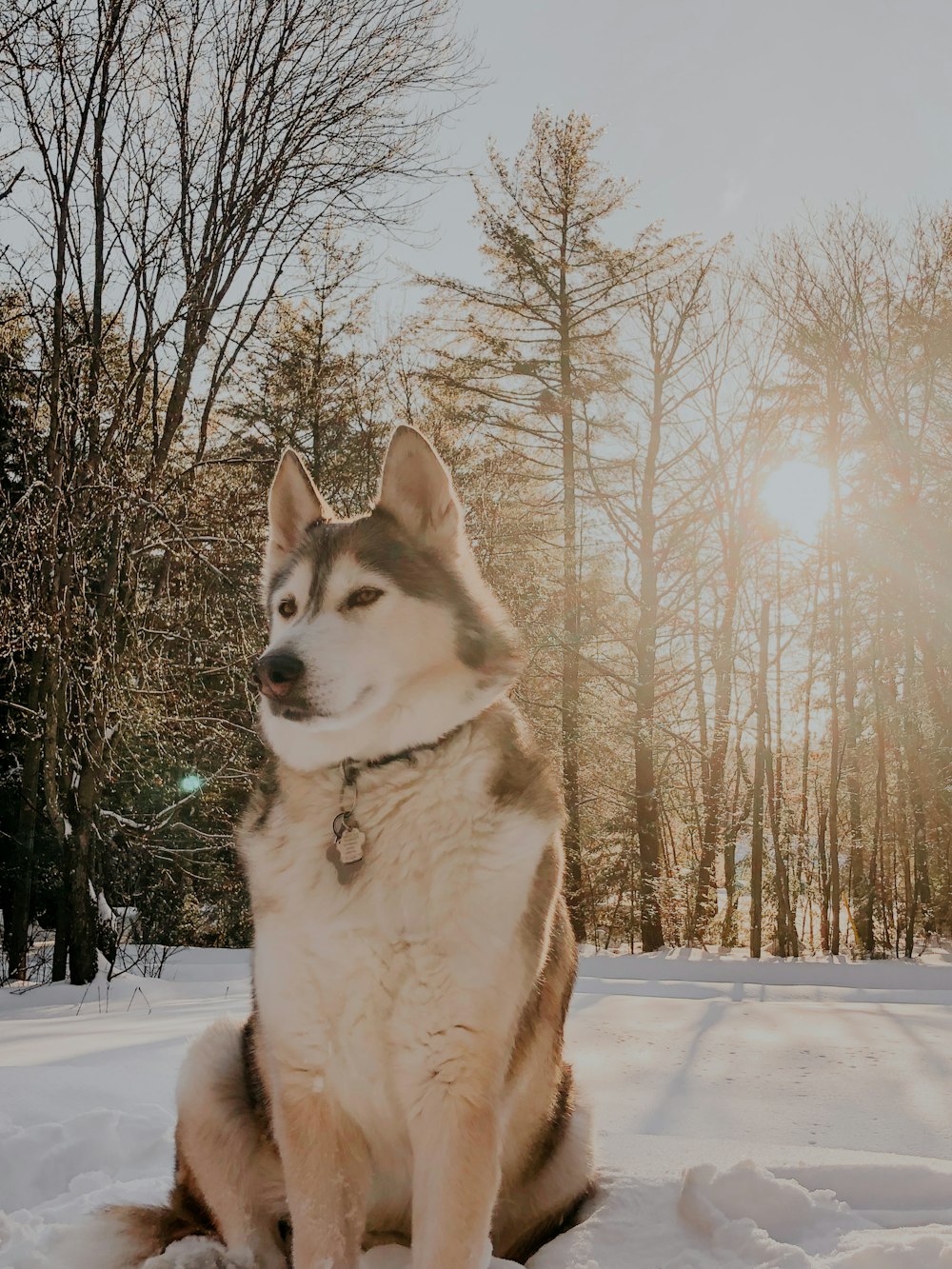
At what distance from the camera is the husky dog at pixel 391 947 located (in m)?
1.89

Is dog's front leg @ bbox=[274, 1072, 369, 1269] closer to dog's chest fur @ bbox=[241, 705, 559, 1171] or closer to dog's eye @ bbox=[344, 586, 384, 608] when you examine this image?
dog's chest fur @ bbox=[241, 705, 559, 1171]

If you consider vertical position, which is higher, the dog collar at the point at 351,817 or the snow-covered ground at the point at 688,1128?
the dog collar at the point at 351,817

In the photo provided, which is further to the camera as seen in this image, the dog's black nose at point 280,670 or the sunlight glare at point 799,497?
the sunlight glare at point 799,497

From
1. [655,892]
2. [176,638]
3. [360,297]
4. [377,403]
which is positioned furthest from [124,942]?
[360,297]

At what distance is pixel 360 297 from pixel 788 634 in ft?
33.6

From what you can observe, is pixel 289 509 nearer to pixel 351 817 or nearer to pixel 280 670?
pixel 280 670

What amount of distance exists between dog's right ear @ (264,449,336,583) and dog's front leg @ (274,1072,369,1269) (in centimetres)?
141

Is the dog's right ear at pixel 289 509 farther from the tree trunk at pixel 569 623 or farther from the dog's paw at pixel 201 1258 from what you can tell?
the tree trunk at pixel 569 623

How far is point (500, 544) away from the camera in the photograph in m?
15.2

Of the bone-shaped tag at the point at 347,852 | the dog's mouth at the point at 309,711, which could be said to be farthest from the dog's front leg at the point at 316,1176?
the dog's mouth at the point at 309,711

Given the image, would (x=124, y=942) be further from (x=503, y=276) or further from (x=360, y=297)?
(x=503, y=276)

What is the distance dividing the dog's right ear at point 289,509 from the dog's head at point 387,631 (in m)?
0.08

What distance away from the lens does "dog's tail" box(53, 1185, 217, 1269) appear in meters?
2.14

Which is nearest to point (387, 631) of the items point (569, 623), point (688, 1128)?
point (688, 1128)
